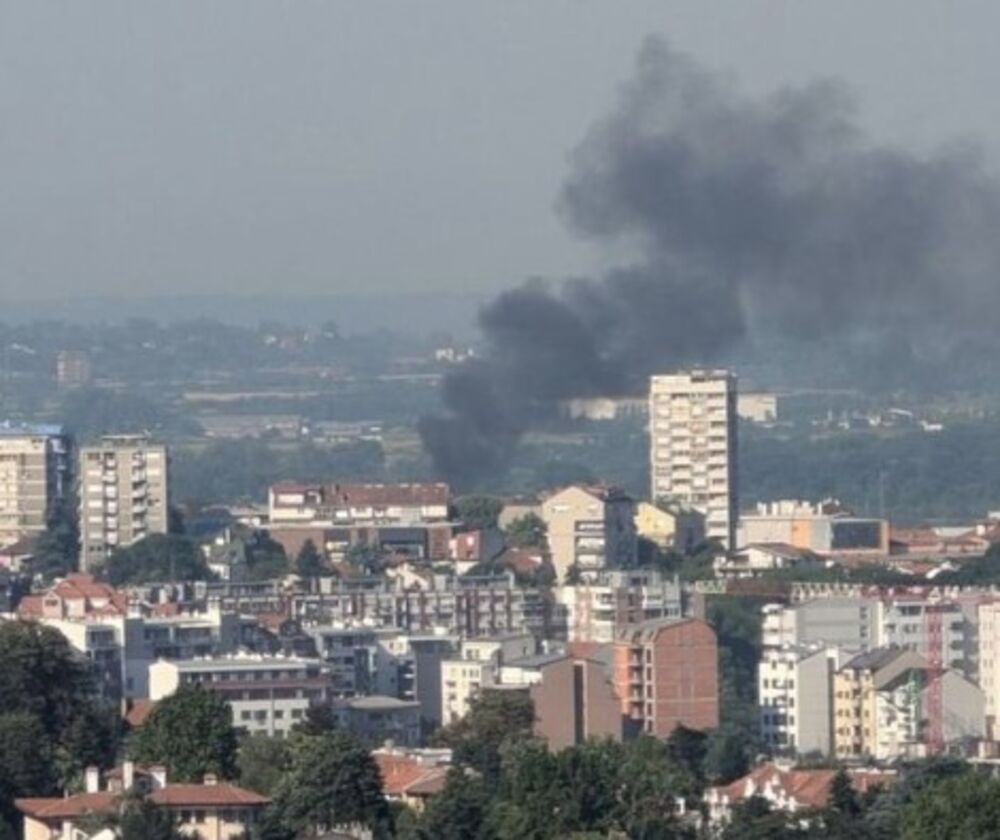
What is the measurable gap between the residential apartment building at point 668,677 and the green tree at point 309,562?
58.8ft

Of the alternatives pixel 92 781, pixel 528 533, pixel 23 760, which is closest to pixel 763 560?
pixel 528 533

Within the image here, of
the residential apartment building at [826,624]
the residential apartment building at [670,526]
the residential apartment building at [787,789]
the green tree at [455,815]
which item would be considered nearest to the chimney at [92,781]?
the green tree at [455,815]

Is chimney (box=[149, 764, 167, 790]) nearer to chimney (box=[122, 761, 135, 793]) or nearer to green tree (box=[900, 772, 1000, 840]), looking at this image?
chimney (box=[122, 761, 135, 793])

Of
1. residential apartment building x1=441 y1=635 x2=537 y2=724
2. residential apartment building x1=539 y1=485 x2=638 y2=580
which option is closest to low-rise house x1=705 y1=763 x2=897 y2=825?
residential apartment building x1=441 y1=635 x2=537 y2=724

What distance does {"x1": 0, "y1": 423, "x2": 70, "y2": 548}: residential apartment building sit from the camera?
86.5 meters

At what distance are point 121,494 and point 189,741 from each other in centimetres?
4399

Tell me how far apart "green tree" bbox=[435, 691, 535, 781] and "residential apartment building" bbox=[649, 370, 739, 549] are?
3675 cm

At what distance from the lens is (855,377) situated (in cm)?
13112

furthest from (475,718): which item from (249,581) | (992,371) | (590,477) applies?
(992,371)

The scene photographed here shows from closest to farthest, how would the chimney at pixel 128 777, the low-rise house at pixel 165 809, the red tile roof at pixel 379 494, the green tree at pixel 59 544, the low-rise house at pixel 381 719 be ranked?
the low-rise house at pixel 165 809 < the chimney at pixel 128 777 < the low-rise house at pixel 381 719 < the green tree at pixel 59 544 < the red tile roof at pixel 379 494

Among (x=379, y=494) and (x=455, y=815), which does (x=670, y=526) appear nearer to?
(x=379, y=494)

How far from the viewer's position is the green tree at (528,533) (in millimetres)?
79812

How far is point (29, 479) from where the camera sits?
87375mm

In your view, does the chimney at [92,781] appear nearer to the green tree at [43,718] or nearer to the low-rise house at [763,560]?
the green tree at [43,718]
